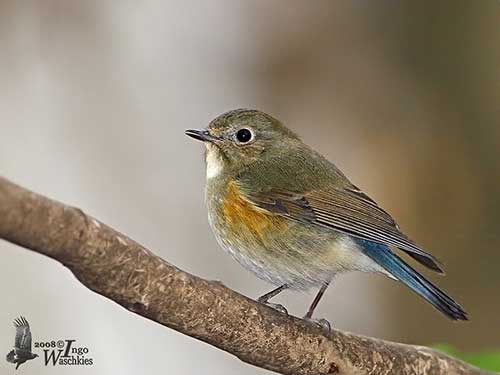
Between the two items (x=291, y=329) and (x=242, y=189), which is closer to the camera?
(x=291, y=329)

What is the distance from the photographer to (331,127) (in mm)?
4977

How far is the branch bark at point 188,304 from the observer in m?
1.64

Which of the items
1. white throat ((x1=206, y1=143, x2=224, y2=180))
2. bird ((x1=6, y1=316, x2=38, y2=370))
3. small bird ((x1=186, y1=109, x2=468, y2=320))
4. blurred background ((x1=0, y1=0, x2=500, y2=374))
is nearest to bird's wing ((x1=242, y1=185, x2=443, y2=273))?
small bird ((x1=186, y1=109, x2=468, y2=320))

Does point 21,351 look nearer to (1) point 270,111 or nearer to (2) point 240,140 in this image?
(2) point 240,140

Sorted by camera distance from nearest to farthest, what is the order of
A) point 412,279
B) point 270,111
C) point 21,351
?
point 412,279, point 21,351, point 270,111

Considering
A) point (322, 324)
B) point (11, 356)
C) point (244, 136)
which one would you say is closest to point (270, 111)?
point (244, 136)

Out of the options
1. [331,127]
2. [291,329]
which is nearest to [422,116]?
[331,127]

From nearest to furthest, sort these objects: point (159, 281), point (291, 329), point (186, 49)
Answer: point (159, 281) → point (291, 329) → point (186, 49)

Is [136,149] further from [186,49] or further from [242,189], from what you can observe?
[242,189]

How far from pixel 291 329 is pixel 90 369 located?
1529mm

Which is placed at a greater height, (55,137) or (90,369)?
(55,137)

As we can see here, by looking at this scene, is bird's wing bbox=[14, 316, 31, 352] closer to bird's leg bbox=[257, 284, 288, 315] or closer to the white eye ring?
bird's leg bbox=[257, 284, 288, 315]

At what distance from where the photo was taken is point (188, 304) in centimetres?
203

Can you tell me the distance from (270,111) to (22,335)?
7.92ft
